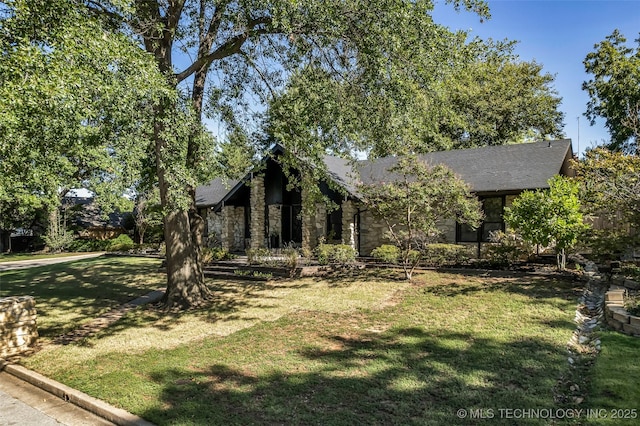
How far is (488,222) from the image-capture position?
689 inches

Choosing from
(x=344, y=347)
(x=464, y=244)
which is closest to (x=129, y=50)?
(x=344, y=347)

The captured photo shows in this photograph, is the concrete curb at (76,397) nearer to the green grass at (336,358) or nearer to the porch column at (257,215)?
the green grass at (336,358)

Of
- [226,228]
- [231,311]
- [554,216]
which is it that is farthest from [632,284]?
[226,228]

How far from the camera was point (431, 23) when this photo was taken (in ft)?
28.7

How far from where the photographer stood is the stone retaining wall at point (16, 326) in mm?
7793

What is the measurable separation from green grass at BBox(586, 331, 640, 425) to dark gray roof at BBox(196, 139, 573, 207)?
9.36m

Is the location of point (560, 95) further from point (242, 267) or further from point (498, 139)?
point (242, 267)

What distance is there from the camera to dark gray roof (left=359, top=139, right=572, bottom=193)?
16.3 metres

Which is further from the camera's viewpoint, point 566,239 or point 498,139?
point 498,139

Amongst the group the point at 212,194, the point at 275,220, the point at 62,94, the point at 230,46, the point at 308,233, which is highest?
the point at 230,46

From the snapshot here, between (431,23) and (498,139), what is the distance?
2663 cm

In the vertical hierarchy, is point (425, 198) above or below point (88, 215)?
below

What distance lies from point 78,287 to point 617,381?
51.9 ft

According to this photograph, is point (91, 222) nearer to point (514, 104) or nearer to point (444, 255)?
point (444, 255)
